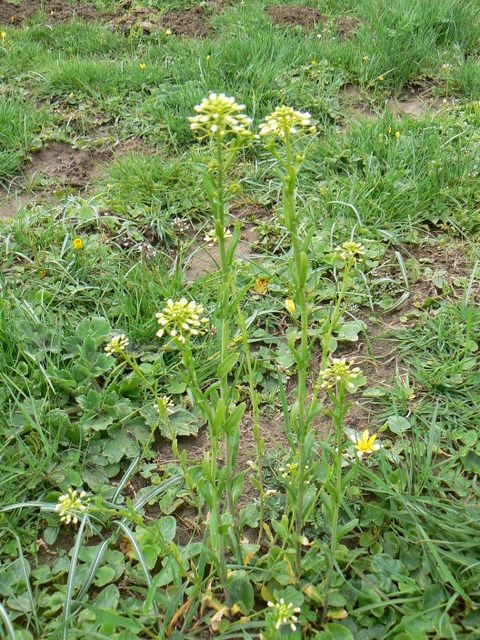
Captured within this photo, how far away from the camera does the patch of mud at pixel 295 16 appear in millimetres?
4625

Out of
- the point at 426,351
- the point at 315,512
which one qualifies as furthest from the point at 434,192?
the point at 315,512

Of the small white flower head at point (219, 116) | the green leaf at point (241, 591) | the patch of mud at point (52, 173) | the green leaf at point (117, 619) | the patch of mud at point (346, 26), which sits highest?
the small white flower head at point (219, 116)

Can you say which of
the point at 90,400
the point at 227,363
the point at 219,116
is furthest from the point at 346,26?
the point at 227,363

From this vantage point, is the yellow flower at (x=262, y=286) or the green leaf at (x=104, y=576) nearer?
the green leaf at (x=104, y=576)

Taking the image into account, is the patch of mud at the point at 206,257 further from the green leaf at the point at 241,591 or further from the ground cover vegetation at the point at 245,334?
the green leaf at the point at 241,591

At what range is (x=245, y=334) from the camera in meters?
1.58

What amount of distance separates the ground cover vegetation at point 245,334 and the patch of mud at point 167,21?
26 cm

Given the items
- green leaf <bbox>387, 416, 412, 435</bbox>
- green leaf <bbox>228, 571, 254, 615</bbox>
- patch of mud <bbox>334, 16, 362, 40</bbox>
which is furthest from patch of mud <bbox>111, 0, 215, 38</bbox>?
green leaf <bbox>228, 571, 254, 615</bbox>

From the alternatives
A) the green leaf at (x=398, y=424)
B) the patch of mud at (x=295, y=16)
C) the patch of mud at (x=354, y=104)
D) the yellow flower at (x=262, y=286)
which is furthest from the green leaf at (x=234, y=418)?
the patch of mud at (x=295, y=16)

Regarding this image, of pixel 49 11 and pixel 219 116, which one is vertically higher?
pixel 219 116

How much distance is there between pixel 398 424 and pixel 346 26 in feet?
11.8

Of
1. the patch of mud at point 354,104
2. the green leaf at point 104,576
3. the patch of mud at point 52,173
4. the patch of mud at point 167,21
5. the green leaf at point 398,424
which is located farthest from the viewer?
the patch of mud at point 167,21

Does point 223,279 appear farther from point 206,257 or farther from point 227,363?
point 206,257

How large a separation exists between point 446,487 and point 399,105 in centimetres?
288
